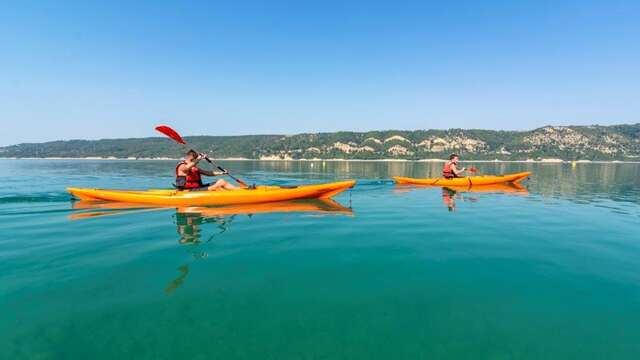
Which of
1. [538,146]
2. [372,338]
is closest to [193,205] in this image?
[372,338]

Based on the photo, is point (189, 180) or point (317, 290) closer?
point (317, 290)

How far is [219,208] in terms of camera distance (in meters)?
13.6

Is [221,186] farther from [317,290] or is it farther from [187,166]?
[317,290]

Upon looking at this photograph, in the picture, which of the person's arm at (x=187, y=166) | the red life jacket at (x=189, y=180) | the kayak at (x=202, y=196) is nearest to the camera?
the kayak at (x=202, y=196)

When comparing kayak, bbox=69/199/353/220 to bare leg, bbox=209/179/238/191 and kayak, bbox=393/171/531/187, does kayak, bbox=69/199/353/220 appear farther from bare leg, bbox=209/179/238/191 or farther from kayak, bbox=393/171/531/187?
kayak, bbox=393/171/531/187

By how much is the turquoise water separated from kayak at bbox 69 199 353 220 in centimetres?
172

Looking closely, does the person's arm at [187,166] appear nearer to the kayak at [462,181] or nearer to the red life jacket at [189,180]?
the red life jacket at [189,180]

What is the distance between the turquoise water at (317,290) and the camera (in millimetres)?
4004

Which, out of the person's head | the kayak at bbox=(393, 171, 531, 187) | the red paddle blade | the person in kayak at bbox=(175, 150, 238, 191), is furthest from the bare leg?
the kayak at bbox=(393, 171, 531, 187)

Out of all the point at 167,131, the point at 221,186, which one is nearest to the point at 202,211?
the point at 221,186

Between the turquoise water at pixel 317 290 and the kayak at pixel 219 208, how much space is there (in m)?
1.72

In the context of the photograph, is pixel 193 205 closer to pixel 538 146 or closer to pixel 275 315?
pixel 275 315

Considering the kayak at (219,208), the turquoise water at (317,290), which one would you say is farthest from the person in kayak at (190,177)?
the turquoise water at (317,290)

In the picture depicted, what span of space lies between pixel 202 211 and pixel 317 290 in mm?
8839
